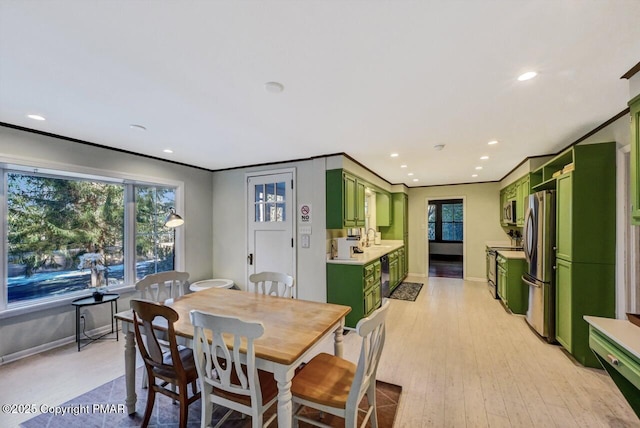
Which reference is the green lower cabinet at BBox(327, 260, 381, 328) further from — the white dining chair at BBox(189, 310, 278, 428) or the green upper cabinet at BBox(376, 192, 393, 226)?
the green upper cabinet at BBox(376, 192, 393, 226)

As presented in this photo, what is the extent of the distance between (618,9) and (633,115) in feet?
3.06

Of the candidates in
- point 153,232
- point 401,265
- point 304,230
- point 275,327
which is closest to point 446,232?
point 401,265

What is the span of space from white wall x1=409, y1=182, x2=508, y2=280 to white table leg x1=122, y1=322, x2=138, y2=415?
20.9ft

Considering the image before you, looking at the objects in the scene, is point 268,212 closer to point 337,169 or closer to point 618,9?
point 337,169

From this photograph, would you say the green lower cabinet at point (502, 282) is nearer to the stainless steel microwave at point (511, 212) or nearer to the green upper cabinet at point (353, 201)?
the stainless steel microwave at point (511, 212)

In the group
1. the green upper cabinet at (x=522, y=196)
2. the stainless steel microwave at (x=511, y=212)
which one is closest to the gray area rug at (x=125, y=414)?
the green upper cabinet at (x=522, y=196)

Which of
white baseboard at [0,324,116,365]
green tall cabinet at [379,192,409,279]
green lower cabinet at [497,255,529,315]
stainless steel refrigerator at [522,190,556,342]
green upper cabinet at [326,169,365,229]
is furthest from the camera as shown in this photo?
green tall cabinet at [379,192,409,279]

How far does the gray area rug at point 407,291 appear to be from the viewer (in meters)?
5.10

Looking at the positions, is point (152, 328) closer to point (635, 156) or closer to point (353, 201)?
point (353, 201)

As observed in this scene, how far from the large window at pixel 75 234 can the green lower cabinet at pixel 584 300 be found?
519 cm

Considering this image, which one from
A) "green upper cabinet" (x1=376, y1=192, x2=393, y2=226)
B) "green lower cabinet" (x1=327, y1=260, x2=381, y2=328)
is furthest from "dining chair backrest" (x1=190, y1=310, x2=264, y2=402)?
"green upper cabinet" (x1=376, y1=192, x2=393, y2=226)

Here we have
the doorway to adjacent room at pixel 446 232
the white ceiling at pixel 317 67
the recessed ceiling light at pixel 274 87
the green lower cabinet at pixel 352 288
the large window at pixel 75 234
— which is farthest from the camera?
the doorway to adjacent room at pixel 446 232

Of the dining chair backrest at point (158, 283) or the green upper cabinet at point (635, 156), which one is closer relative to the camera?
the green upper cabinet at point (635, 156)

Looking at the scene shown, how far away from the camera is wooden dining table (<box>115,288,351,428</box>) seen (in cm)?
144
